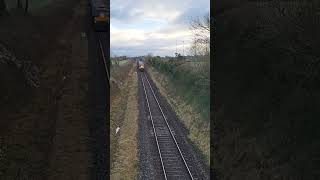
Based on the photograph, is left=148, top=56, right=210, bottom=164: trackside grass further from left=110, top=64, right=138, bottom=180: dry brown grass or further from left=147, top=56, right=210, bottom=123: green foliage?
left=110, top=64, right=138, bottom=180: dry brown grass

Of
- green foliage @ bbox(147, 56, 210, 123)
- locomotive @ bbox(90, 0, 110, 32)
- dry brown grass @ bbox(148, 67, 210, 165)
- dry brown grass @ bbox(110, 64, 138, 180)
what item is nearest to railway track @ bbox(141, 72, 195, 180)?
dry brown grass @ bbox(148, 67, 210, 165)

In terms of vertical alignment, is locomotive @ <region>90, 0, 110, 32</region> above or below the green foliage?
above
